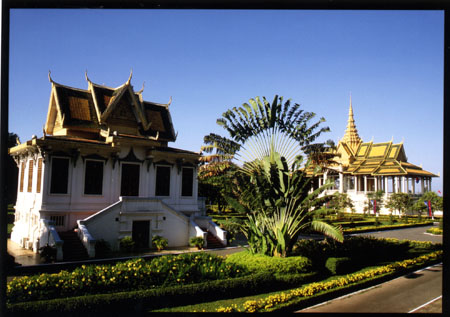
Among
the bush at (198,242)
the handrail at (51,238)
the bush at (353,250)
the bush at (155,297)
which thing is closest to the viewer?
the bush at (155,297)

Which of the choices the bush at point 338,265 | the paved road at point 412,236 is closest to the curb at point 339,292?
the bush at point 338,265

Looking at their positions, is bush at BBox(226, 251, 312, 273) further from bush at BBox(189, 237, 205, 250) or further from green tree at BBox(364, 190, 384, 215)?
green tree at BBox(364, 190, 384, 215)

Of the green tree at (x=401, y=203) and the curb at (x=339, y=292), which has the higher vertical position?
the green tree at (x=401, y=203)

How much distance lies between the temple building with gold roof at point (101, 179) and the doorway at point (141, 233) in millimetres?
47

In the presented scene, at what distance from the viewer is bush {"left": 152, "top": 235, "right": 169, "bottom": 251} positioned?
16.4 m

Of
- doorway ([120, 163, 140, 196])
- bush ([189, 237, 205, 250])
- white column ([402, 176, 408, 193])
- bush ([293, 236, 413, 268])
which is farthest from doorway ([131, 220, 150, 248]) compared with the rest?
Answer: white column ([402, 176, 408, 193])

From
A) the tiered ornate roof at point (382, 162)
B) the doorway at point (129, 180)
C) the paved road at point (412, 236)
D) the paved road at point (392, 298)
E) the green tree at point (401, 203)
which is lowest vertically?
the paved road at point (412, 236)

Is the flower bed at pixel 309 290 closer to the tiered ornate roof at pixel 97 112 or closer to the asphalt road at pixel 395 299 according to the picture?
the asphalt road at pixel 395 299

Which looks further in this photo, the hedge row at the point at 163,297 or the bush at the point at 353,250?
the bush at the point at 353,250

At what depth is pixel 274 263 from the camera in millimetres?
10227

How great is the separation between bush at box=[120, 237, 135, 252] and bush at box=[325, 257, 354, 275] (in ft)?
28.6

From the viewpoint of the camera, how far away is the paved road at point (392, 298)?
844 cm

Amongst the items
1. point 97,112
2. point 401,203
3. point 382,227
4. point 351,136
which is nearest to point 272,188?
point 97,112
